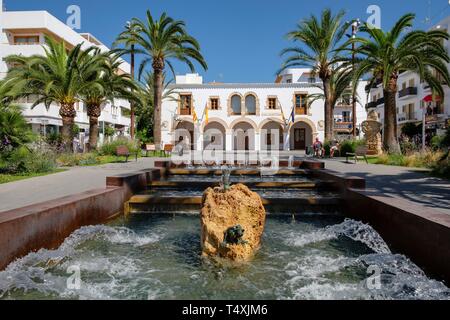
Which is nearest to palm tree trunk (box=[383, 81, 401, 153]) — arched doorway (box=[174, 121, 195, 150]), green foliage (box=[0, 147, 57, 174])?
green foliage (box=[0, 147, 57, 174])

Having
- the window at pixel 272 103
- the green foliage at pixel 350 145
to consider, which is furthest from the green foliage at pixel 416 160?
the window at pixel 272 103

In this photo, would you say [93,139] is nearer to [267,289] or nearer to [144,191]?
[144,191]

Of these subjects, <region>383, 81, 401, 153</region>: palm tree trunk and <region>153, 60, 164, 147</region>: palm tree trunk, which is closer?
<region>383, 81, 401, 153</region>: palm tree trunk

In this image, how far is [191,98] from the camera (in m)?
41.7

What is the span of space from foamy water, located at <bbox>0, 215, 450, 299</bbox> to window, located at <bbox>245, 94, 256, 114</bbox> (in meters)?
36.3

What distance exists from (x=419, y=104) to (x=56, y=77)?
125 ft

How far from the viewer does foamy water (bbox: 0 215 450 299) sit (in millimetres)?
3924

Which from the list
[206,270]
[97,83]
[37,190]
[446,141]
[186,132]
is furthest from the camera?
[186,132]

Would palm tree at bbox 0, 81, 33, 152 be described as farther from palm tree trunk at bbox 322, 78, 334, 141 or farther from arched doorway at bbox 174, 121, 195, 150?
arched doorway at bbox 174, 121, 195, 150

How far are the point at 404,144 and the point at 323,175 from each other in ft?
42.6

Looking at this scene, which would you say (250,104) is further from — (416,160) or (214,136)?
(416,160)

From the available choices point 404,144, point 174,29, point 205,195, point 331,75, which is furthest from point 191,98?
point 205,195

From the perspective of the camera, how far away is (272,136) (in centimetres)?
4322

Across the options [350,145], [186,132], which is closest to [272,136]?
[186,132]
